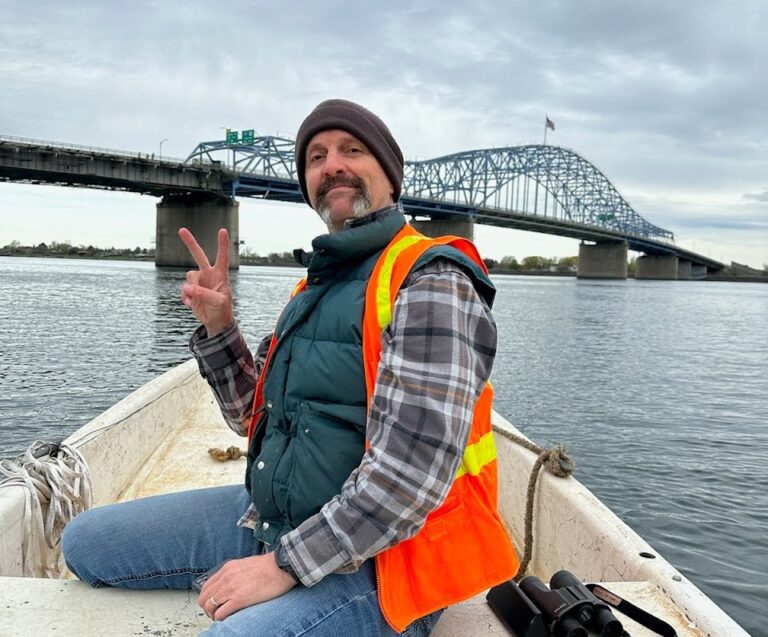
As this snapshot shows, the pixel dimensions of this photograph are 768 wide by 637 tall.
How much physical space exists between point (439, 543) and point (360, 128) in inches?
44.3

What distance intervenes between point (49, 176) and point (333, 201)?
4704cm

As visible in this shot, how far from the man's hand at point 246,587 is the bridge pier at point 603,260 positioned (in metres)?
96.8

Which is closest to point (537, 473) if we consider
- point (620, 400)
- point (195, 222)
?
point (620, 400)

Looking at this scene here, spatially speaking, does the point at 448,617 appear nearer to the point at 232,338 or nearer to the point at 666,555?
the point at 232,338

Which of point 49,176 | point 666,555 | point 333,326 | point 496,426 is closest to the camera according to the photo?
point 333,326

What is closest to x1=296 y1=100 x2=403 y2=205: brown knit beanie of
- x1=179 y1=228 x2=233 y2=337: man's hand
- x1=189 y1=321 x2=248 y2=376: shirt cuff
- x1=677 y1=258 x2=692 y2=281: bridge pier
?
x1=179 y1=228 x2=233 y2=337: man's hand

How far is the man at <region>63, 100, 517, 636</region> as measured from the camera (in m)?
1.44

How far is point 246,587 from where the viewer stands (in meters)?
1.51

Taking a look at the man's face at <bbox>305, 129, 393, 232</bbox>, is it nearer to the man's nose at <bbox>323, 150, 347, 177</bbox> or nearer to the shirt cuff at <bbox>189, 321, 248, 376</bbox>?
the man's nose at <bbox>323, 150, 347, 177</bbox>

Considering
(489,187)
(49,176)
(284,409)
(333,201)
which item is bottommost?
(284,409)

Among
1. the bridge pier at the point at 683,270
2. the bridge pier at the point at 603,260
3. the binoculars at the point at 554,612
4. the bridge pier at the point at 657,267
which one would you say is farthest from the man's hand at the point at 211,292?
the bridge pier at the point at 683,270

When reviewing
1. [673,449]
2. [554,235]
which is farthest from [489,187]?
[673,449]

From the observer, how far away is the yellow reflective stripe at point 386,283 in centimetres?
155

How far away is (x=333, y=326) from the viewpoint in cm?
165
